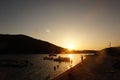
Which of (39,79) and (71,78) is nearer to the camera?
(71,78)

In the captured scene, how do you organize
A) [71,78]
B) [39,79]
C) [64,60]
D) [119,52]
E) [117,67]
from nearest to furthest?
[71,78], [117,67], [39,79], [119,52], [64,60]

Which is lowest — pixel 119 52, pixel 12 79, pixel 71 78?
pixel 12 79

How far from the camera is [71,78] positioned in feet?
112

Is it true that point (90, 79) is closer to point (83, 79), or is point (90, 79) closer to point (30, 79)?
point (83, 79)

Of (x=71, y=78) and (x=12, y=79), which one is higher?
(x=71, y=78)

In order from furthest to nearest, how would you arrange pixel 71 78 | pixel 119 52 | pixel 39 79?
1. pixel 119 52
2. pixel 39 79
3. pixel 71 78

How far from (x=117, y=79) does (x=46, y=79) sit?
32804 mm

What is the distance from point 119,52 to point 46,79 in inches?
2584

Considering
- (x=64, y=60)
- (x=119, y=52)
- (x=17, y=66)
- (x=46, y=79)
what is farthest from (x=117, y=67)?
(x=64, y=60)

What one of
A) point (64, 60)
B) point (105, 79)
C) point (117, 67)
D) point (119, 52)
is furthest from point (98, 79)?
point (64, 60)

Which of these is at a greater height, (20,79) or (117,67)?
(117,67)

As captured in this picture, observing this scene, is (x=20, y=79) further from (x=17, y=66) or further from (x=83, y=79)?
(x=17, y=66)

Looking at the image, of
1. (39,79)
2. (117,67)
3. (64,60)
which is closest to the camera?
(117,67)

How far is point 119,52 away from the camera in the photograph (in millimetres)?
110875
